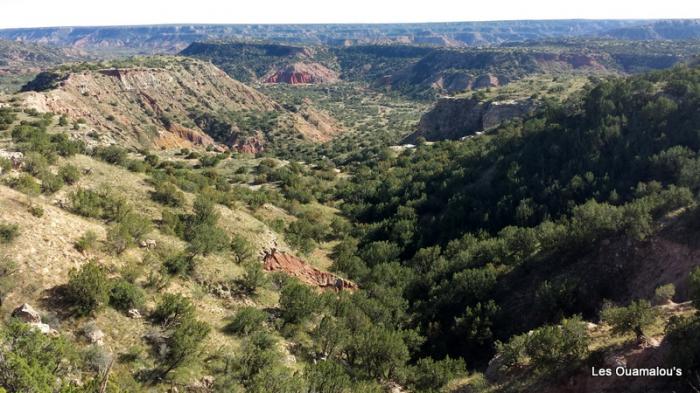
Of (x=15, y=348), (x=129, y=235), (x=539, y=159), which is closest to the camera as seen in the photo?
(x=15, y=348)

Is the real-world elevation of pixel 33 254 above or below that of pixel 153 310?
above

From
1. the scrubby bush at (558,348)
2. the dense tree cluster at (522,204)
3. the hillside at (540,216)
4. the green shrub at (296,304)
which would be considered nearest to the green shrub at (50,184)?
the green shrub at (296,304)

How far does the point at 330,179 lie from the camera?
69938mm

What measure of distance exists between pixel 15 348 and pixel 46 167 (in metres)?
21.4

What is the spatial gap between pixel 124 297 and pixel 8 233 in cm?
661

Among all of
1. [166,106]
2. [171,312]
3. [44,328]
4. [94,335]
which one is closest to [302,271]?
[171,312]

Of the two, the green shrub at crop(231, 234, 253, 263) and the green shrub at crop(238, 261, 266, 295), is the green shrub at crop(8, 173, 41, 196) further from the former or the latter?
the green shrub at crop(238, 261, 266, 295)

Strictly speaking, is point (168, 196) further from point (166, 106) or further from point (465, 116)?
point (166, 106)

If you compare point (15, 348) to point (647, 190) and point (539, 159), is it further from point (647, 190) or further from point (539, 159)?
Result: point (539, 159)

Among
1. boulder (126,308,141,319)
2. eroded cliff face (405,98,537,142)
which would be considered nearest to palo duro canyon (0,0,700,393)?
boulder (126,308,141,319)

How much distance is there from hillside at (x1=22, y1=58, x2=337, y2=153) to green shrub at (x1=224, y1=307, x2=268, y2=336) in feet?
246

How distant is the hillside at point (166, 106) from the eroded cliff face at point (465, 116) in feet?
124

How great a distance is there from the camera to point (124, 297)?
71.7ft

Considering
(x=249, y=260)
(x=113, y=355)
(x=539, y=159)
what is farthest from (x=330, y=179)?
(x=113, y=355)
